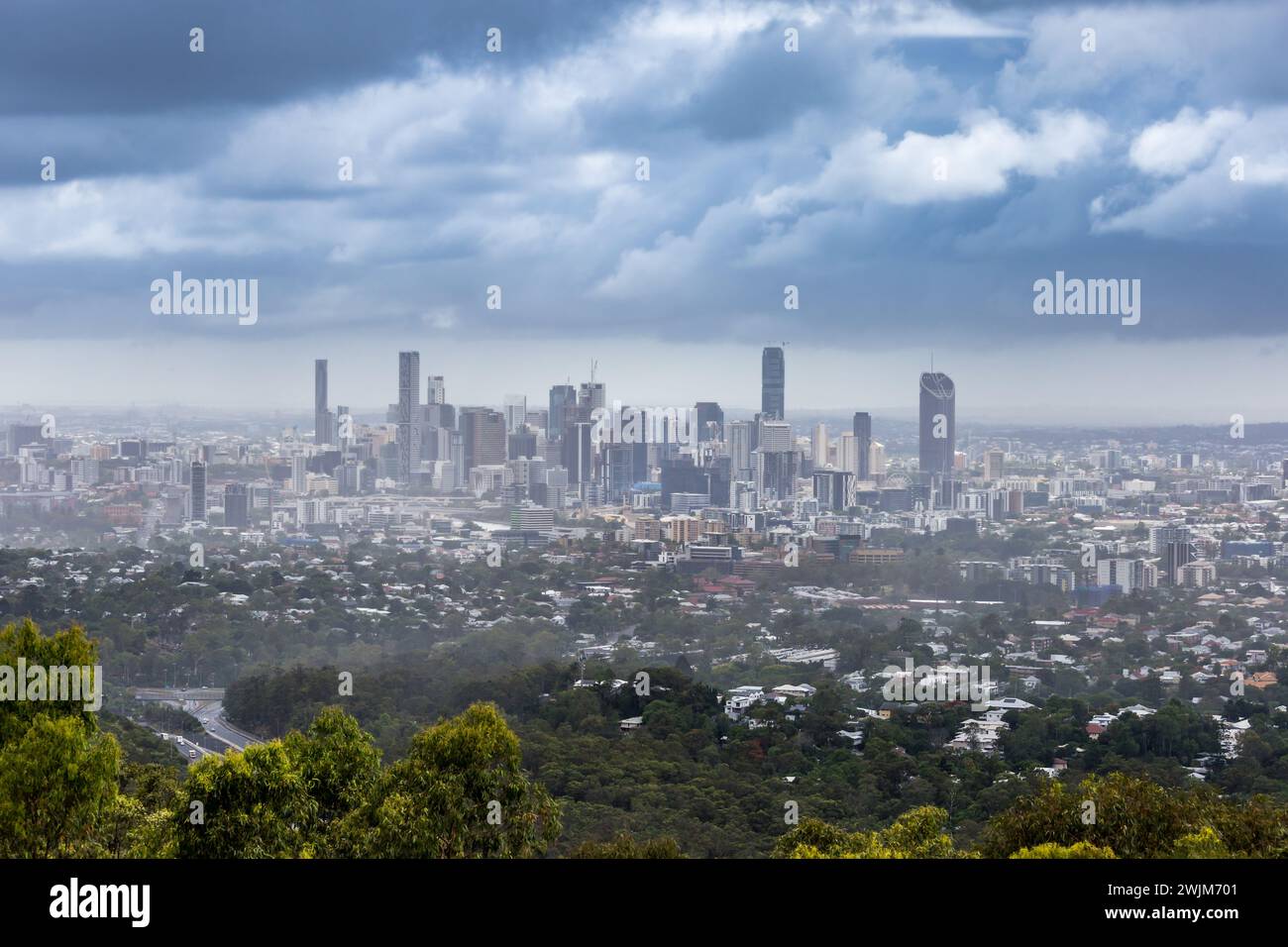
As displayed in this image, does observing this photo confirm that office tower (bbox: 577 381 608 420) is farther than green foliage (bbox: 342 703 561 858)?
Yes

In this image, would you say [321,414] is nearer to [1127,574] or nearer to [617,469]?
[617,469]

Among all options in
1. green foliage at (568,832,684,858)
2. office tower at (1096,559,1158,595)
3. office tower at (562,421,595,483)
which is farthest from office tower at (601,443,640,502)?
green foliage at (568,832,684,858)

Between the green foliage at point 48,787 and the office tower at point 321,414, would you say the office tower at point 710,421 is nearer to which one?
the office tower at point 321,414

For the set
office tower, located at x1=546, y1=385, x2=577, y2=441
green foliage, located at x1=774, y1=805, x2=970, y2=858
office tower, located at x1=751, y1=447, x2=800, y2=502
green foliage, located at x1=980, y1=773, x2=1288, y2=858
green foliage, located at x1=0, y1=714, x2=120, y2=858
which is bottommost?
green foliage, located at x1=774, y1=805, x2=970, y2=858

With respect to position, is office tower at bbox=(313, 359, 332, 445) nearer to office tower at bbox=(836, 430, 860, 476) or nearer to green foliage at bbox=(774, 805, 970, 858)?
office tower at bbox=(836, 430, 860, 476)

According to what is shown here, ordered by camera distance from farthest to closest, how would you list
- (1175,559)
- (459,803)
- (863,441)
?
(863,441)
(1175,559)
(459,803)

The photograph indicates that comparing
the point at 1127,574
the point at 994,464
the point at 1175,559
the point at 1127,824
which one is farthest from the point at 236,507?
the point at 1127,824
